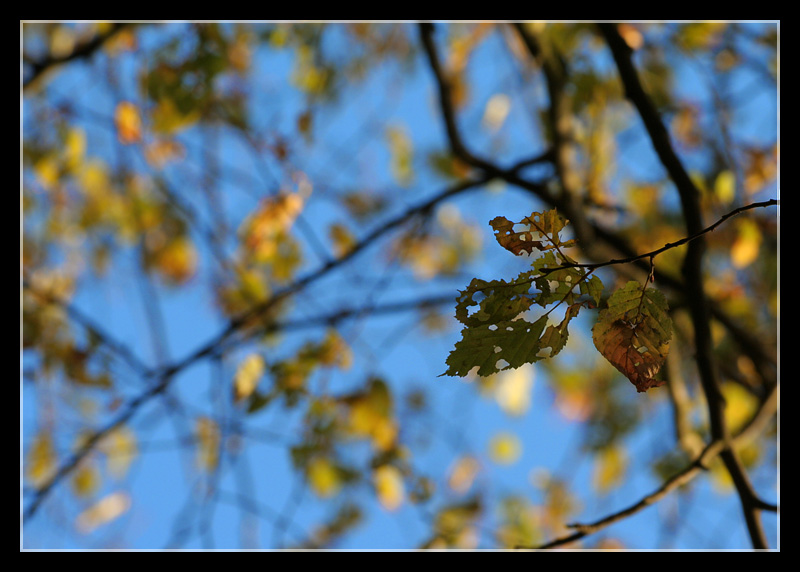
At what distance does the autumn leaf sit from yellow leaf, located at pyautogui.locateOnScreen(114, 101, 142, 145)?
2.51 m

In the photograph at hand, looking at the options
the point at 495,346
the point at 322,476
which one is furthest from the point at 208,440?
the point at 495,346

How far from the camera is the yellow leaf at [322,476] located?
2639 millimetres

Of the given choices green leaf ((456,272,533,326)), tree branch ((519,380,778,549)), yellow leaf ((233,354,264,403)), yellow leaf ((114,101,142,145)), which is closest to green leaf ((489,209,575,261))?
green leaf ((456,272,533,326))

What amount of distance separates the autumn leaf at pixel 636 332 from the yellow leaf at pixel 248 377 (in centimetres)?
135

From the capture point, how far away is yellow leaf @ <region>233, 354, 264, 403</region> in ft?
6.45

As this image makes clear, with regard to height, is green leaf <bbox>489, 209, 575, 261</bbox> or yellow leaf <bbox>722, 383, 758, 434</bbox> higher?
yellow leaf <bbox>722, 383, 758, 434</bbox>

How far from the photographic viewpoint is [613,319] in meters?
0.85

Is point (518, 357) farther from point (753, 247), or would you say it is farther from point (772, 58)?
point (772, 58)

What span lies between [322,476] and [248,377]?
2.70ft

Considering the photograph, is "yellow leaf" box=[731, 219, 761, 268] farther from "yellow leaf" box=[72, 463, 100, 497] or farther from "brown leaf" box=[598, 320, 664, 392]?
"yellow leaf" box=[72, 463, 100, 497]

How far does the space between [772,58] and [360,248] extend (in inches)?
82.1

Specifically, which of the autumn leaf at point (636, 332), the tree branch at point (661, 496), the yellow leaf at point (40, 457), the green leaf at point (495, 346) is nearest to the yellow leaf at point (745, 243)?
the tree branch at point (661, 496)
